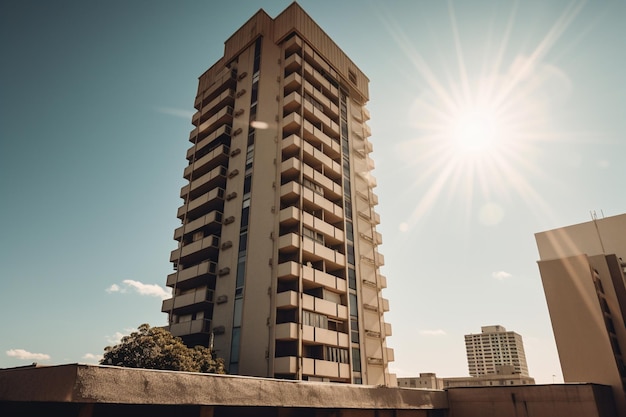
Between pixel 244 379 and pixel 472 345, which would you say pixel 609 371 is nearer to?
pixel 244 379

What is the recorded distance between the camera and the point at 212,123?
44656 millimetres

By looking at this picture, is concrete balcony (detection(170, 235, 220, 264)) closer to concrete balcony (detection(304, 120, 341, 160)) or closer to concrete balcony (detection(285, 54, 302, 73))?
concrete balcony (detection(304, 120, 341, 160))

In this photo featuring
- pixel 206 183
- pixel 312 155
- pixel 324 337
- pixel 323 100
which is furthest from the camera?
pixel 323 100

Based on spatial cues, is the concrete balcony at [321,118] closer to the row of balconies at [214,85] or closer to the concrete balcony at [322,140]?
the concrete balcony at [322,140]

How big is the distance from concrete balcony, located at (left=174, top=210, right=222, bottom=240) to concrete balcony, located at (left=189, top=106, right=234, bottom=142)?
11496mm

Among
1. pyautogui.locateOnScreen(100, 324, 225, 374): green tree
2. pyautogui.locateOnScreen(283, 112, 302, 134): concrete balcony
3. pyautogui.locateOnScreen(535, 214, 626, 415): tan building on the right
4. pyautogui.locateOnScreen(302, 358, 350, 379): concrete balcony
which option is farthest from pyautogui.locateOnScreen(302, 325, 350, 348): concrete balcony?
pyautogui.locateOnScreen(535, 214, 626, 415): tan building on the right

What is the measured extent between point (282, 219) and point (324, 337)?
32.8ft

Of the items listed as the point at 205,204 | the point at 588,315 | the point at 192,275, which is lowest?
the point at 588,315

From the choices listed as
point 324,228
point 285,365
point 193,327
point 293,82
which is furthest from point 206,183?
point 285,365

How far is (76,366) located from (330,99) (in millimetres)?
39990

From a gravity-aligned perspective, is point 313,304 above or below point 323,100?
below

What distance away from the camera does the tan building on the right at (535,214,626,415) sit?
36875 mm

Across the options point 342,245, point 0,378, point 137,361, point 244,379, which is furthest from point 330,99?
point 0,378

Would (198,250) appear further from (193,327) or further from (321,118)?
(321,118)
